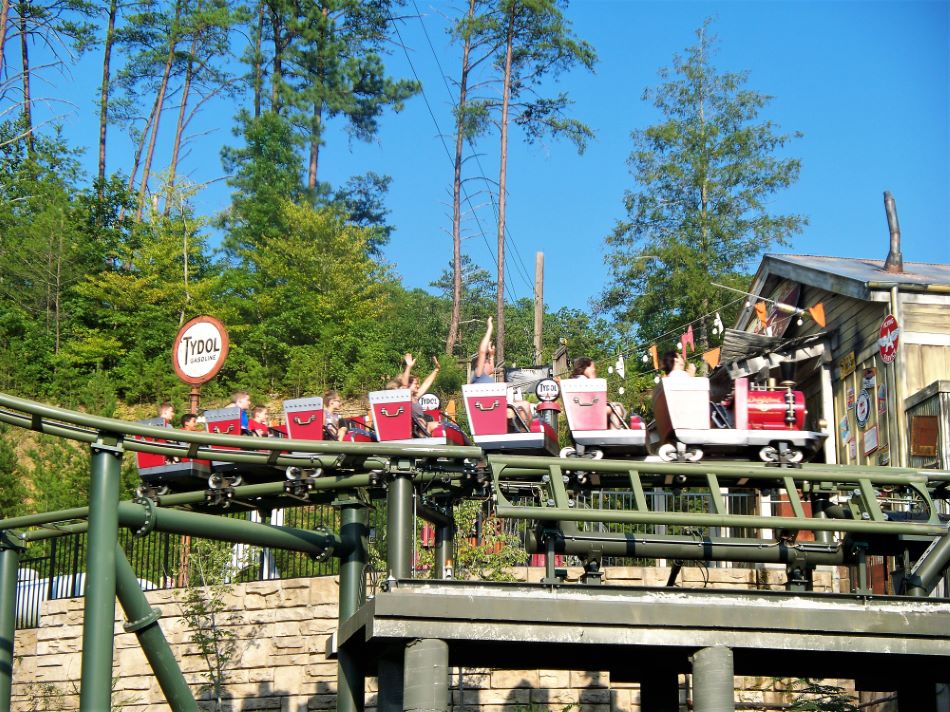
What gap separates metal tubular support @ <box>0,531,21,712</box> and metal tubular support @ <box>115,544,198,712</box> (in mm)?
2762

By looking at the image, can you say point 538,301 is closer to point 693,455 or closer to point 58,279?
point 58,279

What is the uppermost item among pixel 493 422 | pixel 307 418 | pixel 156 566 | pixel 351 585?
pixel 307 418

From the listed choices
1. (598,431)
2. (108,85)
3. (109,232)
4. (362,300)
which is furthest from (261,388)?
(598,431)

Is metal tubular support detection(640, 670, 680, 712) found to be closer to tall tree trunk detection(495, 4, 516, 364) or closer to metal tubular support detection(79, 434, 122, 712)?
metal tubular support detection(79, 434, 122, 712)

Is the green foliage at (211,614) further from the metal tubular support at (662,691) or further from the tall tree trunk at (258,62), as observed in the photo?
the tall tree trunk at (258,62)

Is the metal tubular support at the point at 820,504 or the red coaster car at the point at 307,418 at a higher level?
the red coaster car at the point at 307,418

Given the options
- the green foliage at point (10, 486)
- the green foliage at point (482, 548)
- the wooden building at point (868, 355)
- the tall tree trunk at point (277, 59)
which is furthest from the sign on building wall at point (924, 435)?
the tall tree trunk at point (277, 59)

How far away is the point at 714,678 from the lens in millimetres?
11891

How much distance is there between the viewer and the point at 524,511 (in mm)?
12672

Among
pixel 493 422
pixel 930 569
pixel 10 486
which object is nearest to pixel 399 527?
pixel 493 422

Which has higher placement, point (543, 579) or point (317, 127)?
point (317, 127)

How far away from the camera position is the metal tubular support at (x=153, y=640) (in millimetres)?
12844

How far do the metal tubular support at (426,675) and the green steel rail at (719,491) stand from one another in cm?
163

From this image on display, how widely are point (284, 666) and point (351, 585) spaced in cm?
562
